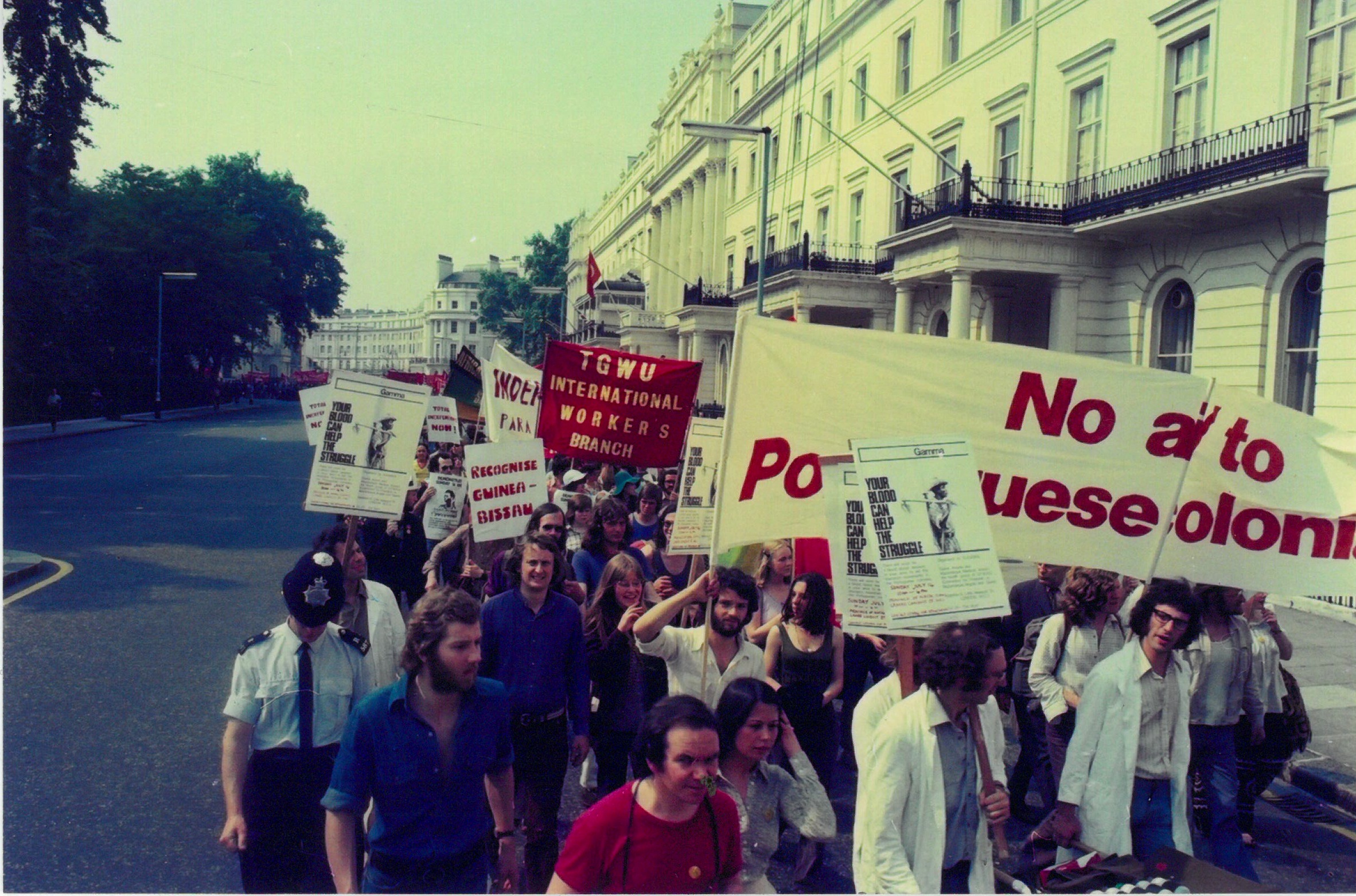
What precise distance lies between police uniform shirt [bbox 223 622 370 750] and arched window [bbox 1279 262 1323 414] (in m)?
14.9

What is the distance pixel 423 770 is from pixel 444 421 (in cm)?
896

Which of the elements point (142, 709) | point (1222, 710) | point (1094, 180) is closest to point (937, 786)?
point (1222, 710)

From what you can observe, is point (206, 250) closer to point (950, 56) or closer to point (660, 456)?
point (950, 56)

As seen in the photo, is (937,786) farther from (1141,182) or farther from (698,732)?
(1141,182)

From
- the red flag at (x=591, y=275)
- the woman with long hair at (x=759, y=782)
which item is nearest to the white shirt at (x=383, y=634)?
the woman with long hair at (x=759, y=782)

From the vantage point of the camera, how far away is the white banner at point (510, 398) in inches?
368

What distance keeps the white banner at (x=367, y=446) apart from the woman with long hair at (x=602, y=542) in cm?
128

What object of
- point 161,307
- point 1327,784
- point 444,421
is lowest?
point 1327,784

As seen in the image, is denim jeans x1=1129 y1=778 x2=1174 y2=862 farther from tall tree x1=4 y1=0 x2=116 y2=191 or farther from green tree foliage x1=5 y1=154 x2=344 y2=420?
green tree foliage x1=5 y1=154 x2=344 y2=420

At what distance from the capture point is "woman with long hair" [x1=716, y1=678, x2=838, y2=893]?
331 cm

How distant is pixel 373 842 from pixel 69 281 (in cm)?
3212

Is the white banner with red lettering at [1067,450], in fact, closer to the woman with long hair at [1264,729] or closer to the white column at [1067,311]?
the woman with long hair at [1264,729]

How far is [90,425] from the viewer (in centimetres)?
4444

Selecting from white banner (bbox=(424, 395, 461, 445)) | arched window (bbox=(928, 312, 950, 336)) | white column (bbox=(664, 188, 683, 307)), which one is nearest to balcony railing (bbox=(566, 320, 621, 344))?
white column (bbox=(664, 188, 683, 307))
